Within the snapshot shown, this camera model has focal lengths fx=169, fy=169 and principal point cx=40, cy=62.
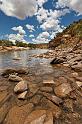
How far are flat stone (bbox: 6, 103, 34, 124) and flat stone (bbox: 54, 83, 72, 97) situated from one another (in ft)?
6.34

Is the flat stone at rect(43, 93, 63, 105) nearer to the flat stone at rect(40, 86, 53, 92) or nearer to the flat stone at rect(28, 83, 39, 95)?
the flat stone at rect(40, 86, 53, 92)

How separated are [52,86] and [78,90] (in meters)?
1.63

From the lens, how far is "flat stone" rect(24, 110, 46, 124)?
691cm

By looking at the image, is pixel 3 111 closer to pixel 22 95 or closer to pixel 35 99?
pixel 22 95

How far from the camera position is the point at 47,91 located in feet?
32.4

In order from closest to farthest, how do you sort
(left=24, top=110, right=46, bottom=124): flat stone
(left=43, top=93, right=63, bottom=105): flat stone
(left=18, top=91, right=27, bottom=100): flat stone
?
(left=24, top=110, right=46, bottom=124): flat stone → (left=43, top=93, right=63, bottom=105): flat stone → (left=18, top=91, right=27, bottom=100): flat stone

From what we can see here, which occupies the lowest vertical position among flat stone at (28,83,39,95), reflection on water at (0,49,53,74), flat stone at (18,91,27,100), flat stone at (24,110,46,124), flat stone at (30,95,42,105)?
flat stone at (24,110,46,124)

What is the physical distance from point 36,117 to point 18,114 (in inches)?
36.8

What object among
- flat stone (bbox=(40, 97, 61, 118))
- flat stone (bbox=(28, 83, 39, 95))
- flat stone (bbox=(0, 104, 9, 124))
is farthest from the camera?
flat stone (bbox=(28, 83, 39, 95))

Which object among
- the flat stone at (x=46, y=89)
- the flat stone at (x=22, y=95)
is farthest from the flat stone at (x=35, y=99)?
the flat stone at (x=46, y=89)

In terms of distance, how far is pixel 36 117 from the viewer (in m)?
7.22

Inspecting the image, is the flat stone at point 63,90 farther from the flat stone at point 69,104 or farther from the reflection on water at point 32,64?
the reflection on water at point 32,64

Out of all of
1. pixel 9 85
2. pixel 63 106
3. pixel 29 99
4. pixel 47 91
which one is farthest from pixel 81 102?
pixel 9 85

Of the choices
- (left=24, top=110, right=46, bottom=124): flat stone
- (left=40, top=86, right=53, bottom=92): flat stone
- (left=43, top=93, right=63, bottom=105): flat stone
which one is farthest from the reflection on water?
(left=24, top=110, right=46, bottom=124): flat stone
